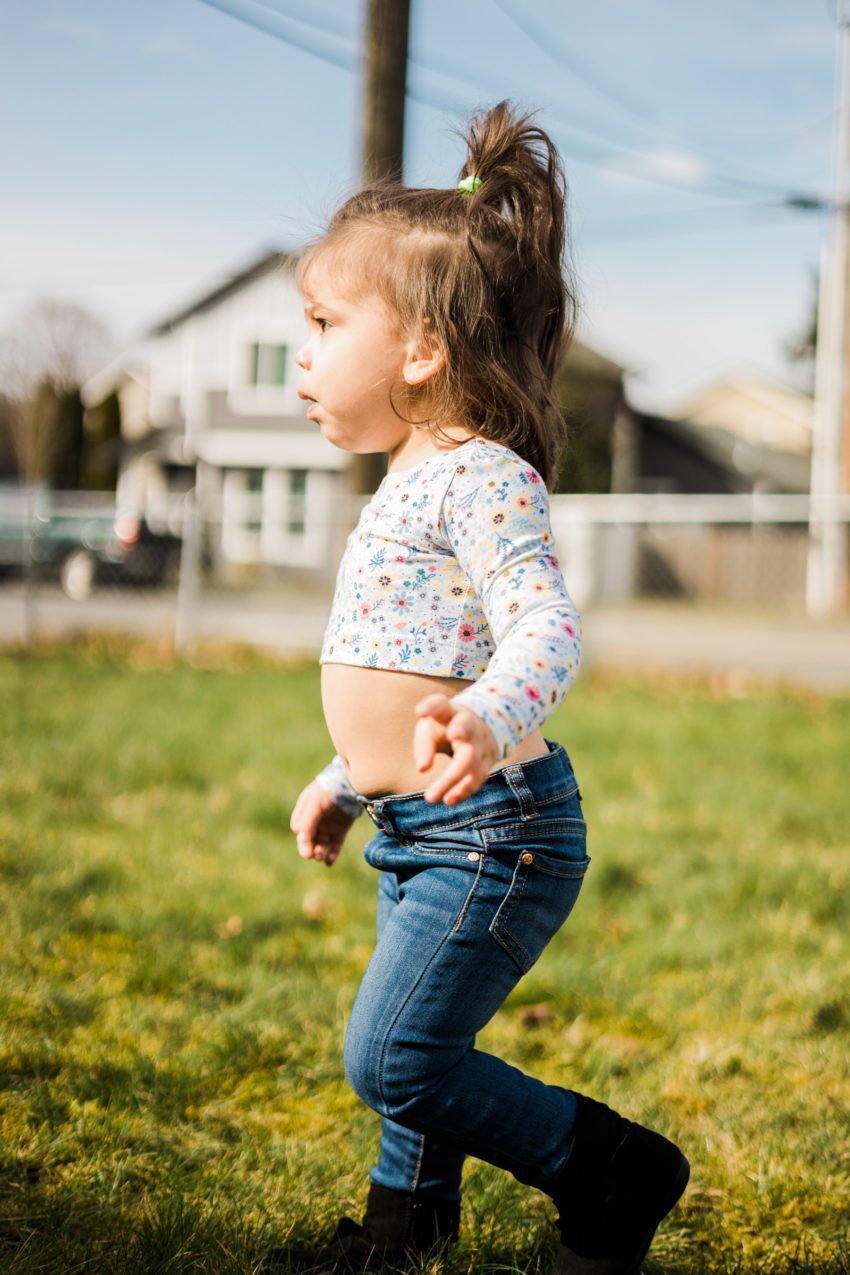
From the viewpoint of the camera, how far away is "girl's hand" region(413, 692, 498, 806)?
1417 millimetres

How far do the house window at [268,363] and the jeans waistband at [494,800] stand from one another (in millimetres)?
25519

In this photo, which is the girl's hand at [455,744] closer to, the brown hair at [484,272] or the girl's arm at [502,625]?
the girl's arm at [502,625]

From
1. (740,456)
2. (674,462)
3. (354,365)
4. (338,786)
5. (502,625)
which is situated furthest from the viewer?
(740,456)

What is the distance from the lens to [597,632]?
14922 mm

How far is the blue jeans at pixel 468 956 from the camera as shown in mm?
1732

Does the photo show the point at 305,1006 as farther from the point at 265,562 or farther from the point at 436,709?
the point at 265,562

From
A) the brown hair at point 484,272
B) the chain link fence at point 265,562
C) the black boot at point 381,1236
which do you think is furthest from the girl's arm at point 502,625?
the chain link fence at point 265,562

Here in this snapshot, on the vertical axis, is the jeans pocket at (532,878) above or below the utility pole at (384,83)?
below

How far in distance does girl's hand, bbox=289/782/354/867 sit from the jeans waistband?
27 cm

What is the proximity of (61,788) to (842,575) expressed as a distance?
16.8m

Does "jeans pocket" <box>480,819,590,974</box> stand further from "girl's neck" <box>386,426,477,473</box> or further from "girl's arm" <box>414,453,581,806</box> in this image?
"girl's neck" <box>386,426,477,473</box>

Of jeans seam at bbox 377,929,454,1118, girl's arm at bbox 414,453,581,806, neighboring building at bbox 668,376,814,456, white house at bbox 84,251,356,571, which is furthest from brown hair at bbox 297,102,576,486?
neighboring building at bbox 668,376,814,456

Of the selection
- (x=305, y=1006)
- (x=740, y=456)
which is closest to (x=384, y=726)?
(x=305, y=1006)

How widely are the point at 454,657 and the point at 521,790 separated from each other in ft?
0.69
